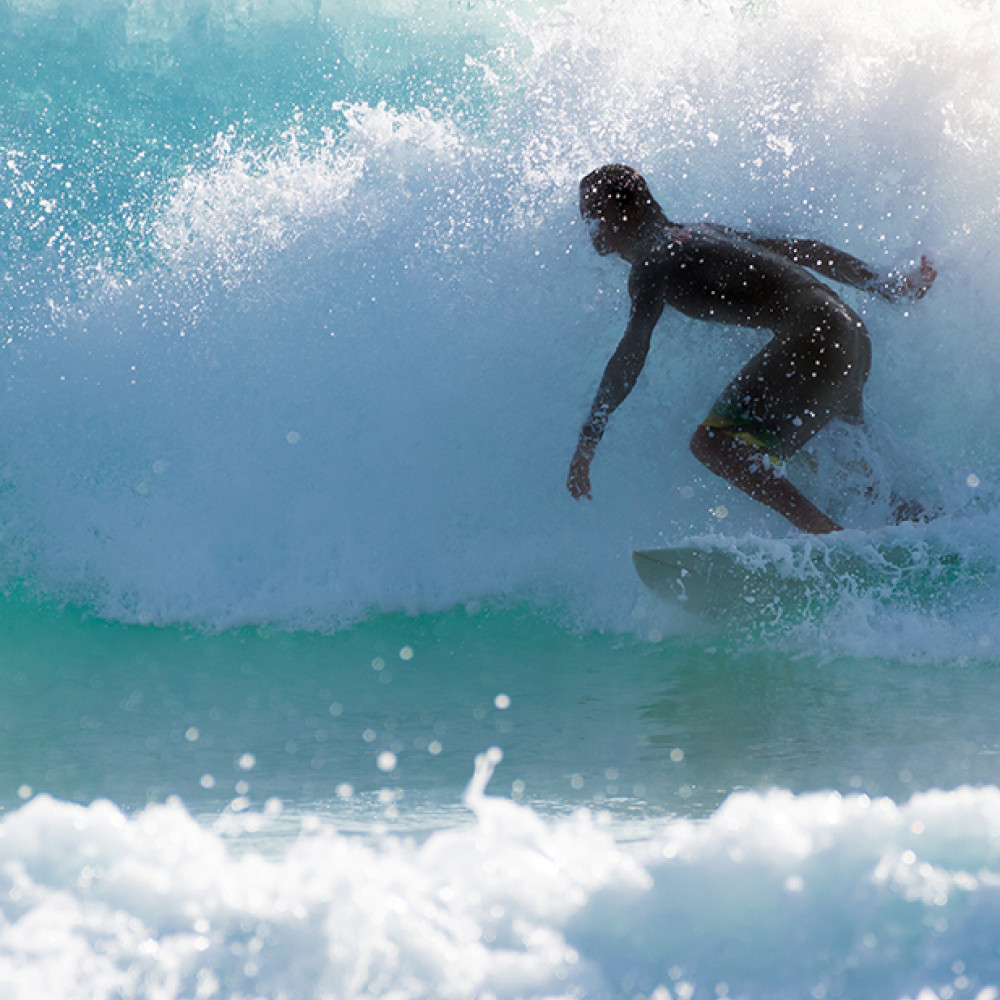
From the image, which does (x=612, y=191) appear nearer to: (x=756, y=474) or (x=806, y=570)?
(x=756, y=474)

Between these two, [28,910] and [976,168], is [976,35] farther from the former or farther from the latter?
[28,910]

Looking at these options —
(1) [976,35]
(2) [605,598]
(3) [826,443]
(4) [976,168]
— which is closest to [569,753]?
(2) [605,598]

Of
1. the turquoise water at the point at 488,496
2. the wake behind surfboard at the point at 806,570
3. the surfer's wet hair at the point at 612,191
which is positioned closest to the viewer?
the turquoise water at the point at 488,496

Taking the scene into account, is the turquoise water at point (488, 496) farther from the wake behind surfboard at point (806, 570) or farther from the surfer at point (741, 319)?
the surfer at point (741, 319)

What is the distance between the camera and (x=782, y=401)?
3.00 metres

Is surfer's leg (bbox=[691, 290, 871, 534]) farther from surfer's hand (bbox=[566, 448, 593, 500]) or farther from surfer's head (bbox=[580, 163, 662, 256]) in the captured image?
surfer's head (bbox=[580, 163, 662, 256])

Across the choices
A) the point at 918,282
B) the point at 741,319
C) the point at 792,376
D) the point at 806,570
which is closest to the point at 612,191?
the point at 741,319

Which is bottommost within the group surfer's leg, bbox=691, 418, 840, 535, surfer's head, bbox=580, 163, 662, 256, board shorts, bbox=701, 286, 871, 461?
surfer's leg, bbox=691, 418, 840, 535

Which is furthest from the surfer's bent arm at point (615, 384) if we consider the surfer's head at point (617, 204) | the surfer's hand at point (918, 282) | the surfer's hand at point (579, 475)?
the surfer's hand at point (918, 282)

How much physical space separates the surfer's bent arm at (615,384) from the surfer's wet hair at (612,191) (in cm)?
35

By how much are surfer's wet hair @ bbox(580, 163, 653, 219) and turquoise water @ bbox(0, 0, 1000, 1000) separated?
85 centimetres

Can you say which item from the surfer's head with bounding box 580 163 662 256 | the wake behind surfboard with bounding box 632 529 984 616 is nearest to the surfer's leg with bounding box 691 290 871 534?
the wake behind surfboard with bounding box 632 529 984 616

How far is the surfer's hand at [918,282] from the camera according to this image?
10.6 ft

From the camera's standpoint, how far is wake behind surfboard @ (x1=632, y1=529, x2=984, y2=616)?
9.16 feet
